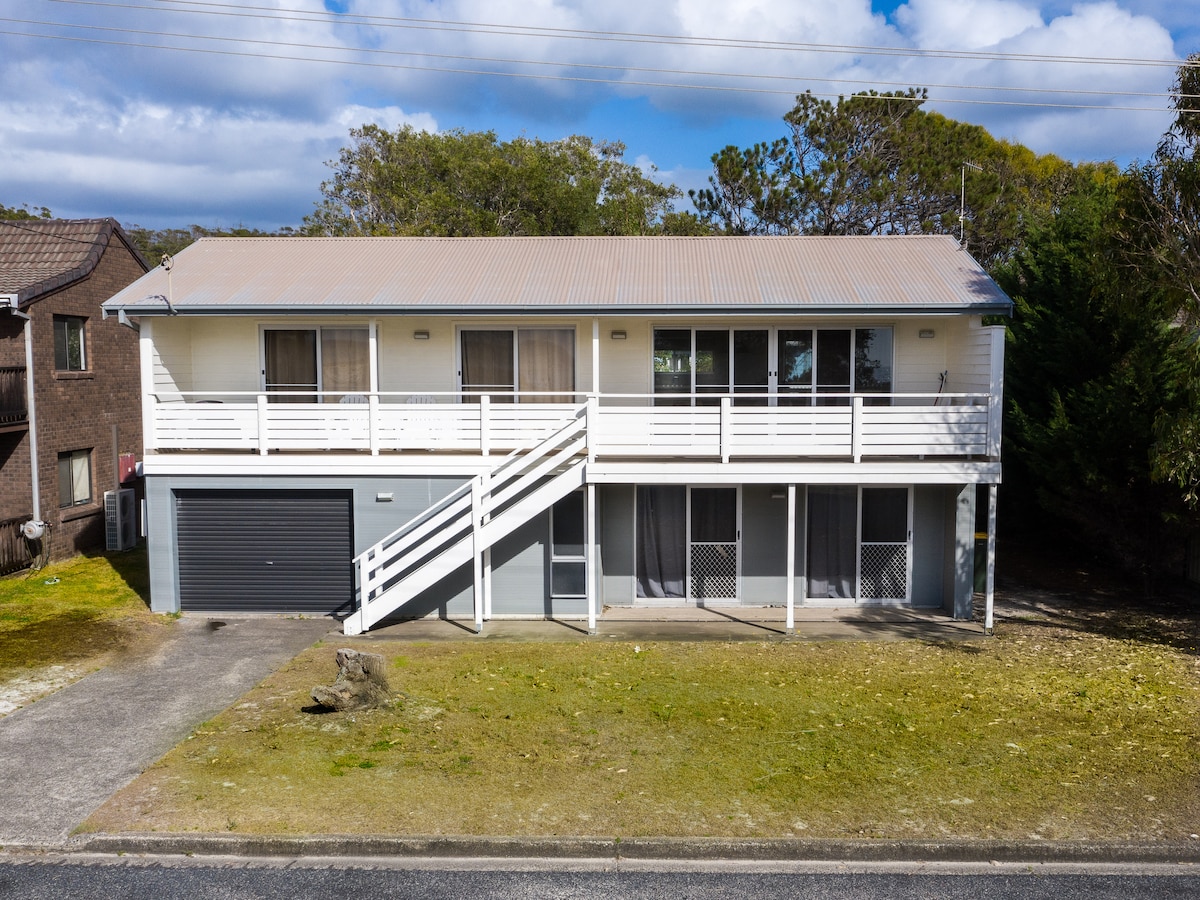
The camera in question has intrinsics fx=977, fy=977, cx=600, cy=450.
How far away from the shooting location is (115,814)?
8508 millimetres

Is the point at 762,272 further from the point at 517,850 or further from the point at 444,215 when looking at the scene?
the point at 444,215

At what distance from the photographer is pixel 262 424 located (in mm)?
15281

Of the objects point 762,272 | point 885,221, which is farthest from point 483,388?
point 885,221

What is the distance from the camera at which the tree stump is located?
10.9 meters

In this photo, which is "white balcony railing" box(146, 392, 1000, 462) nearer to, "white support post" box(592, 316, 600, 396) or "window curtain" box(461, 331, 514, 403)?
"window curtain" box(461, 331, 514, 403)

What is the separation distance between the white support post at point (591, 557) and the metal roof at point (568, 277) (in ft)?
9.49

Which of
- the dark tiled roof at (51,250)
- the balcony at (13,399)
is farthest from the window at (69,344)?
the balcony at (13,399)

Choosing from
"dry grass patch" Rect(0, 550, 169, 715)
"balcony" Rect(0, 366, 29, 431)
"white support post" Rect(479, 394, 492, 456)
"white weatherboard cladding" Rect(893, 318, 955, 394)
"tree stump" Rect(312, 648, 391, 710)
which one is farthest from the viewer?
"balcony" Rect(0, 366, 29, 431)

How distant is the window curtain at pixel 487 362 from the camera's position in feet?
54.1

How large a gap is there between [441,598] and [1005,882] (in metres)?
9.83

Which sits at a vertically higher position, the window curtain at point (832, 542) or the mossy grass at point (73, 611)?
the window curtain at point (832, 542)

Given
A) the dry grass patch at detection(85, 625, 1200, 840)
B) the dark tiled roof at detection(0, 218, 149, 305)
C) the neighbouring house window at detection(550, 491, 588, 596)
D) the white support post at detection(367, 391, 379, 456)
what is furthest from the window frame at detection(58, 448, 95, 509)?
the neighbouring house window at detection(550, 491, 588, 596)

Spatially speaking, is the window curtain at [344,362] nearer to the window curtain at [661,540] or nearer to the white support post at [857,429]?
the window curtain at [661,540]

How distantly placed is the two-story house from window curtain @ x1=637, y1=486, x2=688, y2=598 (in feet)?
0.11
